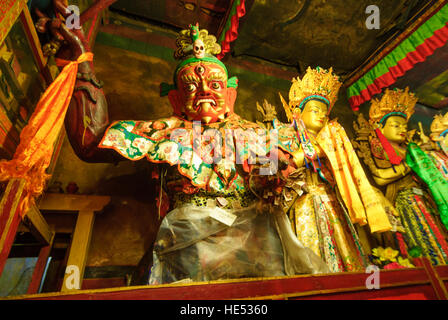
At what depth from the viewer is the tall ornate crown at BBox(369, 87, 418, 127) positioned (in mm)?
3359

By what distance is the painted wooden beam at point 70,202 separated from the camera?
1.66 meters

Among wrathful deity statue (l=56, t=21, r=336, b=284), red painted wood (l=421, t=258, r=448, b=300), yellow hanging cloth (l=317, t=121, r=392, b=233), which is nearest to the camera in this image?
red painted wood (l=421, t=258, r=448, b=300)

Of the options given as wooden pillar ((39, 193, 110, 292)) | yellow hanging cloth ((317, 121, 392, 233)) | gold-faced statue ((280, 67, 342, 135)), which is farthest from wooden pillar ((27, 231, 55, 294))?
gold-faced statue ((280, 67, 342, 135))

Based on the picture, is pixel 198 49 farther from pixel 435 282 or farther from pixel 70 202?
pixel 435 282

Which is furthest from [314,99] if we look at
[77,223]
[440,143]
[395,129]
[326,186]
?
[77,223]

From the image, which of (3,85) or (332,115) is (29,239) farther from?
(332,115)

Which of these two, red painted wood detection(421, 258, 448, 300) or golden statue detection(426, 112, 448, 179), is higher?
golden statue detection(426, 112, 448, 179)

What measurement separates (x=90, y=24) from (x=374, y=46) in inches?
140

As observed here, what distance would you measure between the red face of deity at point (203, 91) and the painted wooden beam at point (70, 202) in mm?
870

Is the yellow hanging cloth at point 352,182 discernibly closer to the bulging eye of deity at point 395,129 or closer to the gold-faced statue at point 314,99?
the gold-faced statue at point 314,99

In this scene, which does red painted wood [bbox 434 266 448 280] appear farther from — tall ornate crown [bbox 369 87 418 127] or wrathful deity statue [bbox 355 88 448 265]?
tall ornate crown [bbox 369 87 418 127]

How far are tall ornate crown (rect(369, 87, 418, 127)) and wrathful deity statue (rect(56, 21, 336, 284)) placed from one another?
7.92 feet

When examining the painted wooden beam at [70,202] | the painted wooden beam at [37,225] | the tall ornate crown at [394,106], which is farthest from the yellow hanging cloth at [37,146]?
the tall ornate crown at [394,106]
